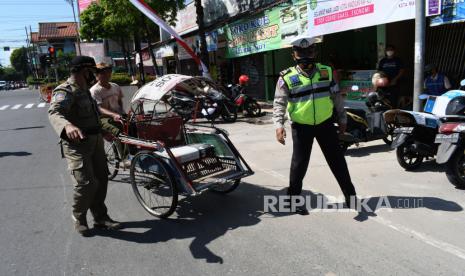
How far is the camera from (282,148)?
8484 mm

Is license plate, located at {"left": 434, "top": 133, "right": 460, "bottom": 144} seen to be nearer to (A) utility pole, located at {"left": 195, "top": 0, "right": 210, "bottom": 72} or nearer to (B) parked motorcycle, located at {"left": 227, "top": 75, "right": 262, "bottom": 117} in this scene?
(B) parked motorcycle, located at {"left": 227, "top": 75, "right": 262, "bottom": 117}

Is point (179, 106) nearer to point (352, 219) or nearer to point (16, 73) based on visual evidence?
point (352, 219)

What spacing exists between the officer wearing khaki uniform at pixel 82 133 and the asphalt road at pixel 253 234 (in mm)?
341

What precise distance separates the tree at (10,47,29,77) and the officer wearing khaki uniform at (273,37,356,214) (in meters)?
112

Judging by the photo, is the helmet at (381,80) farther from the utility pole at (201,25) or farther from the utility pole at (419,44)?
the utility pole at (201,25)

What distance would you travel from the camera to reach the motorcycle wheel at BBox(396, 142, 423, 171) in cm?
613

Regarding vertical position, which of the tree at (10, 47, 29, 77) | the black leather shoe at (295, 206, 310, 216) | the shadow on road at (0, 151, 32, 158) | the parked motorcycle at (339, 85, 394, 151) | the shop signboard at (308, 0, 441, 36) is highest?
the tree at (10, 47, 29, 77)

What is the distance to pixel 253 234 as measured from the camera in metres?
4.25

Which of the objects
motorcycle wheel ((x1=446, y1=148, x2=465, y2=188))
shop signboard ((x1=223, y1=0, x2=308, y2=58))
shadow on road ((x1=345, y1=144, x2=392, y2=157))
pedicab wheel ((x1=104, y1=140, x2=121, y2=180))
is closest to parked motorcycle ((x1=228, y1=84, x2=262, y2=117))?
shop signboard ((x1=223, y1=0, x2=308, y2=58))

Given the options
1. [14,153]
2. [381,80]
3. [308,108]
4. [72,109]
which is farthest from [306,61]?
[14,153]

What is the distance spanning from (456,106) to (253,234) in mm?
3465

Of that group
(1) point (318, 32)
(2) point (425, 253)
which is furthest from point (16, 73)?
(2) point (425, 253)

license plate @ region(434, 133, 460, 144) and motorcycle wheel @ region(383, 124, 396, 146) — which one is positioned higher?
license plate @ region(434, 133, 460, 144)

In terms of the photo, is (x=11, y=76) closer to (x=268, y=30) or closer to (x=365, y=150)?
(x=268, y=30)
